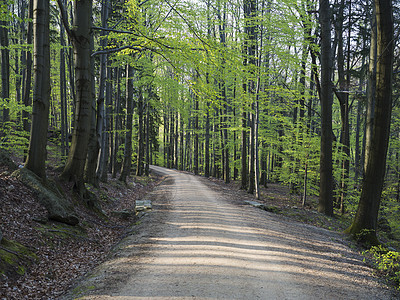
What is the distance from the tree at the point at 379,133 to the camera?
24.3 feet

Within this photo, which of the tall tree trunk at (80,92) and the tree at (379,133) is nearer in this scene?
the tree at (379,133)

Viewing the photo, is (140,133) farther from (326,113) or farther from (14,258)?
(14,258)

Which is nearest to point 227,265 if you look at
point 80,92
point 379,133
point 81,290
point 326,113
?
point 81,290

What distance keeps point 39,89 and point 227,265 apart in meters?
6.61

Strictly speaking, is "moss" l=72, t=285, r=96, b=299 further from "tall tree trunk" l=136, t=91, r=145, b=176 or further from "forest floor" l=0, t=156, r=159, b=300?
"tall tree trunk" l=136, t=91, r=145, b=176

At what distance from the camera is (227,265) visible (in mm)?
5023

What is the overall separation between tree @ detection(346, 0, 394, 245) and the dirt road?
942 millimetres

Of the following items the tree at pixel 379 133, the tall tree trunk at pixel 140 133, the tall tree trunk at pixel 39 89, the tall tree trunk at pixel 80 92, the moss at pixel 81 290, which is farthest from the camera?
the tall tree trunk at pixel 140 133

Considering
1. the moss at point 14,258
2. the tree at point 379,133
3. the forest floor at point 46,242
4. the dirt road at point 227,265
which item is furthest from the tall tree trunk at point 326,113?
the moss at point 14,258

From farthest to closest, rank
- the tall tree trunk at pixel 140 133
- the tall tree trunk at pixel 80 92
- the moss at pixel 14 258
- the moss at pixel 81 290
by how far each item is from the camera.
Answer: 1. the tall tree trunk at pixel 140 133
2. the tall tree trunk at pixel 80 92
3. the moss at pixel 14 258
4. the moss at pixel 81 290

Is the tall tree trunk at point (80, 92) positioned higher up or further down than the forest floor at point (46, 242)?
higher up

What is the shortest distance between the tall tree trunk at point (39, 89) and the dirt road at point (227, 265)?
3.34 metres

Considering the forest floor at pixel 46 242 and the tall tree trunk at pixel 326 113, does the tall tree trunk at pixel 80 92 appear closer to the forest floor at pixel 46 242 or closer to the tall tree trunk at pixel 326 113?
the forest floor at pixel 46 242

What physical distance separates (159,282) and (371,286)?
12.5 feet
